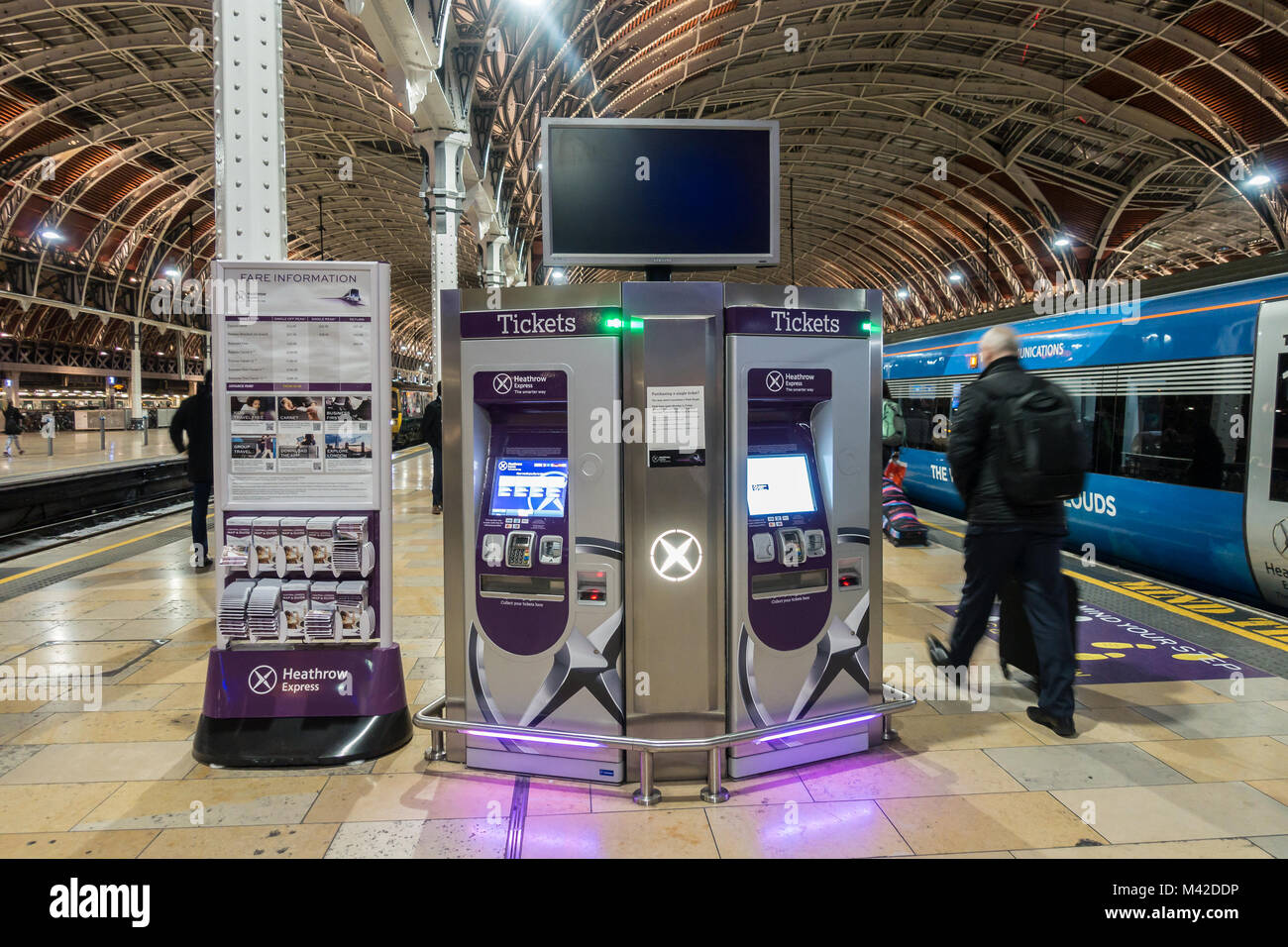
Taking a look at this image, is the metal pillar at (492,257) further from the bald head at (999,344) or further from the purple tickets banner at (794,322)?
the purple tickets banner at (794,322)

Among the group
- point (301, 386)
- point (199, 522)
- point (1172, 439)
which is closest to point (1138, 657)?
point (1172, 439)

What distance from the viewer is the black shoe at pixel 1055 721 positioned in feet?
13.1

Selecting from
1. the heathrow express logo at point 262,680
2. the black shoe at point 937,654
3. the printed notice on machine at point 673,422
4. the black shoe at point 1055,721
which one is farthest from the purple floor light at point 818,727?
the heathrow express logo at point 262,680

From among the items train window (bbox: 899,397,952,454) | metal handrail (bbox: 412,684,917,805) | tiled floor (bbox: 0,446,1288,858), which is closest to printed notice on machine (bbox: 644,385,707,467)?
metal handrail (bbox: 412,684,917,805)

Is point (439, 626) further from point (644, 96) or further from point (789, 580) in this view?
point (644, 96)

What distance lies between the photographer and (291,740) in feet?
12.2

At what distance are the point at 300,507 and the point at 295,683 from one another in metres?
0.86

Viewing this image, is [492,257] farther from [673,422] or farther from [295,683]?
[673,422]

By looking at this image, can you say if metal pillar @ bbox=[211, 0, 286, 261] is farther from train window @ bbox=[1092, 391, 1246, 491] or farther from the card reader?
train window @ bbox=[1092, 391, 1246, 491]

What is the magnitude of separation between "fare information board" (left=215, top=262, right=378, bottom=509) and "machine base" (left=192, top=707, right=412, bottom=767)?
1.06 m

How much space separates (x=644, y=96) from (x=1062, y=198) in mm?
20568

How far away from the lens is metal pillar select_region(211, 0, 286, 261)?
12.5 ft

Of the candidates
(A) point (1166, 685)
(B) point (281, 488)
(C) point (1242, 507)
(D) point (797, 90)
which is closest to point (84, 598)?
(B) point (281, 488)
